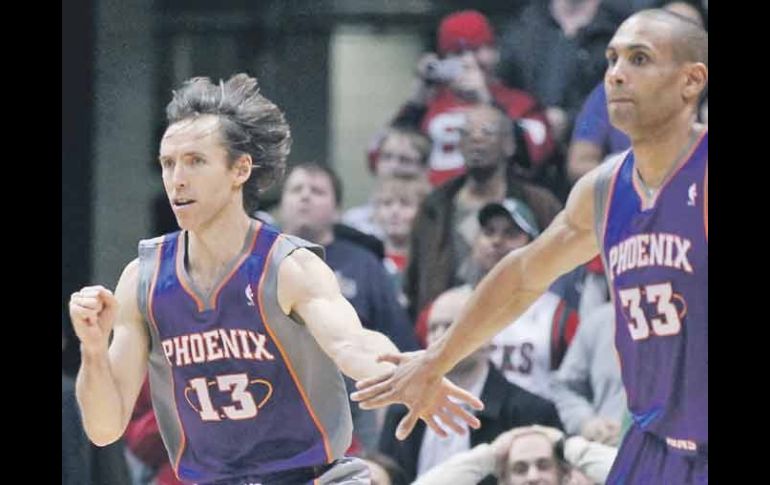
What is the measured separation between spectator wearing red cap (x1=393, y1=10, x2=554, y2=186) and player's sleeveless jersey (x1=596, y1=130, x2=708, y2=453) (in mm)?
582

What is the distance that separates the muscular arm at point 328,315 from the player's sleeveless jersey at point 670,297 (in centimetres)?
61

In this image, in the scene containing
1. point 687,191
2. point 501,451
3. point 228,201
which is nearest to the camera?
point 687,191

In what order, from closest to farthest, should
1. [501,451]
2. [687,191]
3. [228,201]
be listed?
[687,191]
[228,201]
[501,451]

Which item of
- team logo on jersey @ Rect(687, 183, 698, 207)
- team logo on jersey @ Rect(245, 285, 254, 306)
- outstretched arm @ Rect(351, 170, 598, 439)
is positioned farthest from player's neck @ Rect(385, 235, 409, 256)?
team logo on jersey @ Rect(687, 183, 698, 207)

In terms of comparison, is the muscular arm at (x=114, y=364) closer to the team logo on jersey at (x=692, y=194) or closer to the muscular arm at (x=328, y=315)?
the muscular arm at (x=328, y=315)

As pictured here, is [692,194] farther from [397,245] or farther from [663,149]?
[397,245]

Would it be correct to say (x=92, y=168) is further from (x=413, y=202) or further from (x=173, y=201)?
(x=413, y=202)

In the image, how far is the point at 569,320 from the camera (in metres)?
4.88

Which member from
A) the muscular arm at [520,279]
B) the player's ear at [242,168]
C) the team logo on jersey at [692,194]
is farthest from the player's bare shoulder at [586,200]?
the player's ear at [242,168]

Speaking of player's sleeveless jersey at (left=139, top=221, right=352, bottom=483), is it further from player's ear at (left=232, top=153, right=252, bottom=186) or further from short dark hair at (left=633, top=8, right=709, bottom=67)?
short dark hair at (left=633, top=8, right=709, bottom=67)

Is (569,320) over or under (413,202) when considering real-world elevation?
under

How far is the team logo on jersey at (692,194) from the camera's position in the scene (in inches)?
169

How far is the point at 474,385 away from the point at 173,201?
0.96 metres
